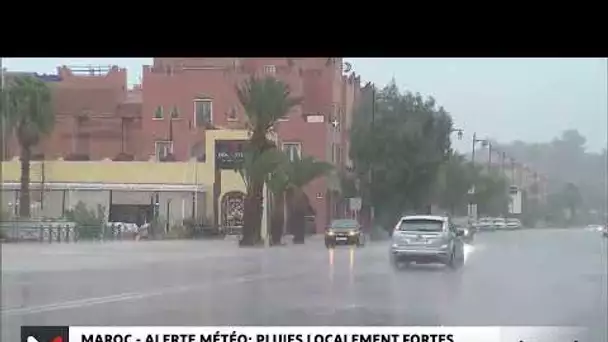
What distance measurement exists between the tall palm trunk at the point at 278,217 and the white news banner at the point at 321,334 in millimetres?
1015

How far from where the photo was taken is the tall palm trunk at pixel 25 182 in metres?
9.20

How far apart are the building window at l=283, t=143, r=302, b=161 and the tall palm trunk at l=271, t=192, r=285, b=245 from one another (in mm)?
375

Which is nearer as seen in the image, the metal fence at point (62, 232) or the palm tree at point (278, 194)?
the metal fence at point (62, 232)

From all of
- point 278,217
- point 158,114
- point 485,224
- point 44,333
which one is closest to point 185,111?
point 158,114

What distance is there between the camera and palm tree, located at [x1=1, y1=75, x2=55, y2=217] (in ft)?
30.5

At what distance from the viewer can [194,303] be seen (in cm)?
911

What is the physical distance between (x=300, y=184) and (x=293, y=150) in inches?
12.8

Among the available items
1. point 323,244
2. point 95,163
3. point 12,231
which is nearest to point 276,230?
point 323,244

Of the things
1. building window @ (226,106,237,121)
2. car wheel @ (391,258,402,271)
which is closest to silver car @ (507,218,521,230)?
car wheel @ (391,258,402,271)

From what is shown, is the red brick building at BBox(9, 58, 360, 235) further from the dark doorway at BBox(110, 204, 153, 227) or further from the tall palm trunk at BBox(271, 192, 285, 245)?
the dark doorway at BBox(110, 204, 153, 227)

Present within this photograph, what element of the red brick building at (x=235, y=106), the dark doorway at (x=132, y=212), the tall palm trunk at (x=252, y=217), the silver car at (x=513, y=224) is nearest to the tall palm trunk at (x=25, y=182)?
the dark doorway at (x=132, y=212)

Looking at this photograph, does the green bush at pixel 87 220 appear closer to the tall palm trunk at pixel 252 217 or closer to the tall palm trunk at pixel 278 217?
the tall palm trunk at pixel 252 217

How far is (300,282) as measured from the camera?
9359 millimetres
